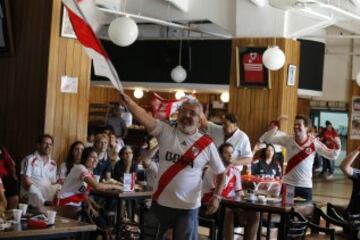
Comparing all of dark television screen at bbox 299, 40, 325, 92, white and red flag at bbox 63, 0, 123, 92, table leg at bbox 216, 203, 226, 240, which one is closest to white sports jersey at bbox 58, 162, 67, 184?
table leg at bbox 216, 203, 226, 240

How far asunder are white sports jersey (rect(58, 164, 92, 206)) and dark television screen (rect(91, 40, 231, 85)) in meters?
9.20

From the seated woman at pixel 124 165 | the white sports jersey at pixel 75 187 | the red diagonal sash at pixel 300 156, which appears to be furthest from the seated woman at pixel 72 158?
the red diagonal sash at pixel 300 156

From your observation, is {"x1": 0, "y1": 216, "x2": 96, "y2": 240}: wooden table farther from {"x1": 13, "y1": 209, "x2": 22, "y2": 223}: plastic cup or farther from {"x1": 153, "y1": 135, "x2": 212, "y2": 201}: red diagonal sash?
{"x1": 153, "y1": 135, "x2": 212, "y2": 201}: red diagonal sash

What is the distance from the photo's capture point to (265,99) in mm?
12875

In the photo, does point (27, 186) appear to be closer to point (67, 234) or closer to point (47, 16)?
point (47, 16)

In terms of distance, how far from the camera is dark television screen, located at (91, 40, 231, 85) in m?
15.9

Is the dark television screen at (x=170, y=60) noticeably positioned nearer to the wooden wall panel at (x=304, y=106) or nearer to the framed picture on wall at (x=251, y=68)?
the framed picture on wall at (x=251, y=68)

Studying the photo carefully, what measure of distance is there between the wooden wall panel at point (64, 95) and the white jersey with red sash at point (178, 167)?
11.7 feet

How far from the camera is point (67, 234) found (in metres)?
4.61

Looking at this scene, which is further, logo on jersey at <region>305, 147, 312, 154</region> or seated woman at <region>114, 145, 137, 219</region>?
seated woman at <region>114, 145, 137, 219</region>

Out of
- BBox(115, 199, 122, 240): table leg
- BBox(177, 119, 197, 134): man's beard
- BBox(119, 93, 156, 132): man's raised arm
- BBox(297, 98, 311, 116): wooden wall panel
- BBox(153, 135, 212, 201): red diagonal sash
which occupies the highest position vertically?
BBox(297, 98, 311, 116): wooden wall panel

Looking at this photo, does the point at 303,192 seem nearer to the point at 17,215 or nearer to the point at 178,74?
the point at 17,215

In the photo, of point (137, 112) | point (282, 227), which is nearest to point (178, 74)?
point (282, 227)

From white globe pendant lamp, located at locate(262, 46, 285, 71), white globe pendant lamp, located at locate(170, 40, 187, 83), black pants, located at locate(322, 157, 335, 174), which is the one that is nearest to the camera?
white globe pendant lamp, located at locate(262, 46, 285, 71)
